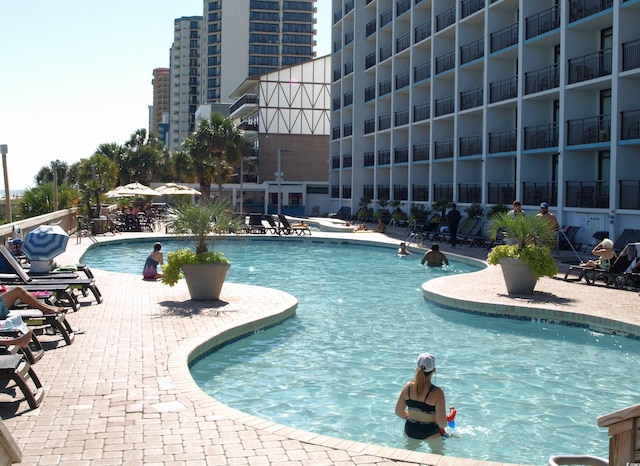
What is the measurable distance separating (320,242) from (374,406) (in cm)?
2369

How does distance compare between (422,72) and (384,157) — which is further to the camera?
(384,157)

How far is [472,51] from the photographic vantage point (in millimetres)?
35406

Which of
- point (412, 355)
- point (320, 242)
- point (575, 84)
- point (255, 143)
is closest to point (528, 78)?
point (575, 84)

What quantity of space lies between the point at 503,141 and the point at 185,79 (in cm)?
13339

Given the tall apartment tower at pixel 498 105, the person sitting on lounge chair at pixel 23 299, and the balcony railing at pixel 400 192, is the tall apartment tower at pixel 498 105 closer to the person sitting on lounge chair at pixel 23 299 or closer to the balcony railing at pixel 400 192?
the balcony railing at pixel 400 192

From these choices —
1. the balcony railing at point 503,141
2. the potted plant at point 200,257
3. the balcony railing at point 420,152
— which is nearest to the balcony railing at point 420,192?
the balcony railing at point 420,152

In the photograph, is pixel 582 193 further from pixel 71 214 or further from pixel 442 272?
pixel 71 214

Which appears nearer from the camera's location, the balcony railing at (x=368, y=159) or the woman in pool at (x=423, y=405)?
the woman in pool at (x=423, y=405)

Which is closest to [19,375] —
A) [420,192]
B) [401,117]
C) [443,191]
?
[443,191]

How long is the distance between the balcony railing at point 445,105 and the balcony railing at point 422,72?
2.25 meters

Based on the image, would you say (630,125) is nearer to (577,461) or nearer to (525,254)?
(525,254)

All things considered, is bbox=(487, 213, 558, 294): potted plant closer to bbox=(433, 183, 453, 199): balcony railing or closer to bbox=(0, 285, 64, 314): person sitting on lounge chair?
bbox=(0, 285, 64, 314): person sitting on lounge chair

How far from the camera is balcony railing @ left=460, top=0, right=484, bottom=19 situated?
34.1 m

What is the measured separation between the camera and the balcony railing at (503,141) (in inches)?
1243
